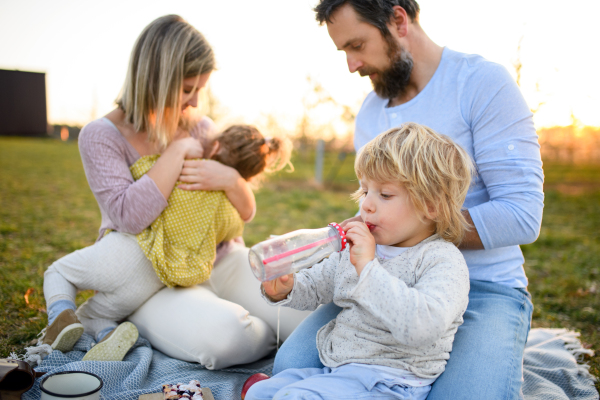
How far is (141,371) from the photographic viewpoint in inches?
83.3

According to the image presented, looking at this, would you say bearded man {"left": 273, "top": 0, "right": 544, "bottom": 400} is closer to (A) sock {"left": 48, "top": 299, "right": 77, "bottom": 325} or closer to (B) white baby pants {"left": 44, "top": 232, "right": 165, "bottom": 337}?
(B) white baby pants {"left": 44, "top": 232, "right": 165, "bottom": 337}

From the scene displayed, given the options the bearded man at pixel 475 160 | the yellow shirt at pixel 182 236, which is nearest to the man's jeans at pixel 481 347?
the bearded man at pixel 475 160

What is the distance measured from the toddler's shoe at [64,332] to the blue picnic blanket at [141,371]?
44mm

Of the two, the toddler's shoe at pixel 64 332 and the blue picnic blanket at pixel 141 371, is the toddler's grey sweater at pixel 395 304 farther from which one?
the toddler's shoe at pixel 64 332

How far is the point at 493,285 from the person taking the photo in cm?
200

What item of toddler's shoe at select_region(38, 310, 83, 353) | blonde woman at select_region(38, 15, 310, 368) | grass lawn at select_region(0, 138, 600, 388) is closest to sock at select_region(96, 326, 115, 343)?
blonde woman at select_region(38, 15, 310, 368)

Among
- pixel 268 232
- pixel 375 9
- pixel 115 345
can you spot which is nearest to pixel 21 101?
pixel 115 345

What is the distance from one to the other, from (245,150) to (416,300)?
5.30ft

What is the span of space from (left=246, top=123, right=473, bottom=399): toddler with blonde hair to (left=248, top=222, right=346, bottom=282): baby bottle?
80 millimetres

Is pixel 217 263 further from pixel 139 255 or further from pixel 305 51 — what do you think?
pixel 305 51

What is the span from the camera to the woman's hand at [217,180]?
2.52 m

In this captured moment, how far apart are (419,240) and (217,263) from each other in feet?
4.81

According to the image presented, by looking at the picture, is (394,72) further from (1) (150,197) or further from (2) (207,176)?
(1) (150,197)

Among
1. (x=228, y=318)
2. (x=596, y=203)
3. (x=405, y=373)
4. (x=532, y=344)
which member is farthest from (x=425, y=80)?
(x=596, y=203)
